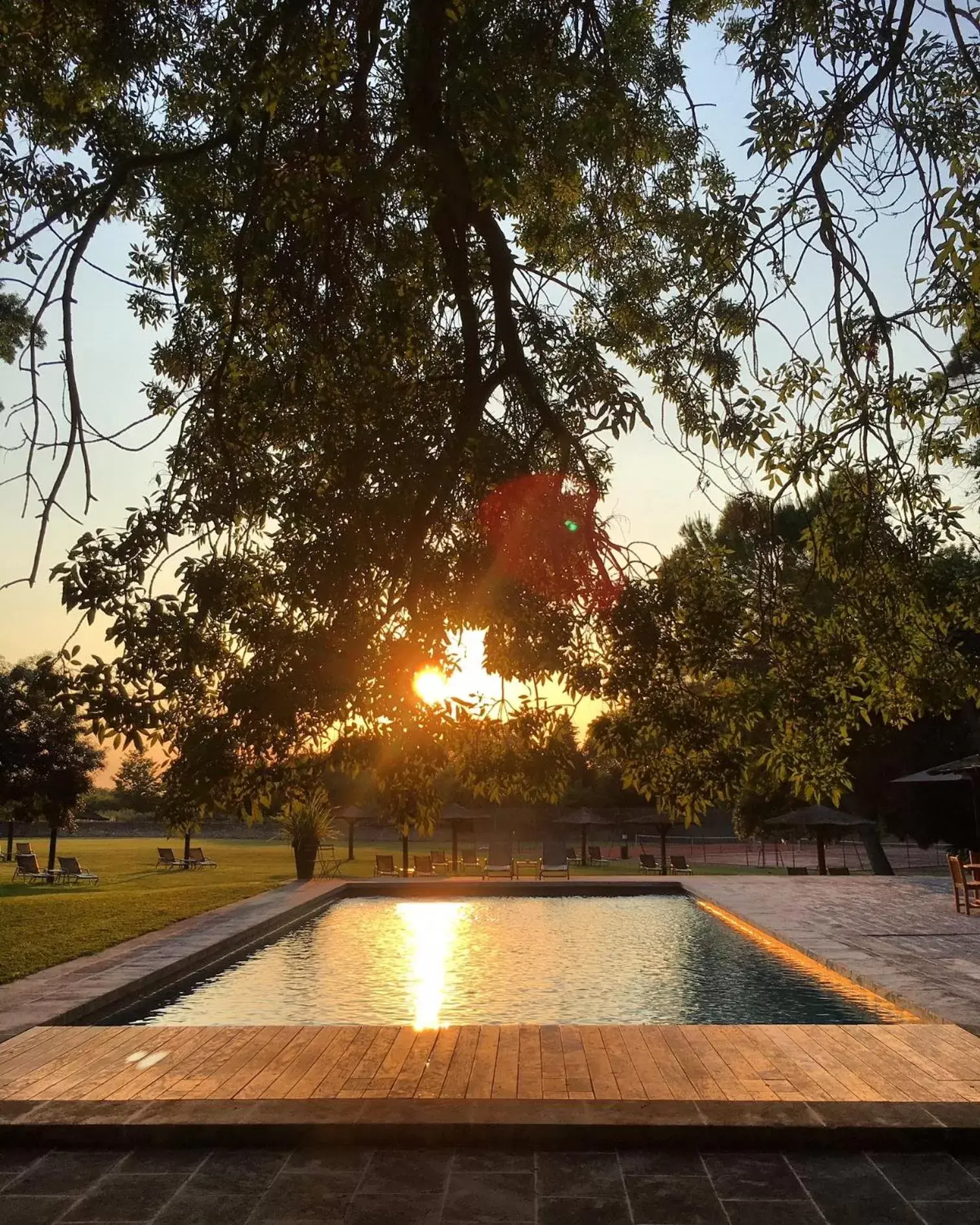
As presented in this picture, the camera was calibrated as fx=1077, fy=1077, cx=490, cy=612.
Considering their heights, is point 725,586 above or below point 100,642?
above

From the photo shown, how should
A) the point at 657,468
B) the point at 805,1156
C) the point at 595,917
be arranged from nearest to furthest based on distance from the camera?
the point at 805,1156
the point at 657,468
the point at 595,917

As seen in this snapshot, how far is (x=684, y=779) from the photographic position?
24.2ft

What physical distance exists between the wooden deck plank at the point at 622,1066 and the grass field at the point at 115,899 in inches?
232

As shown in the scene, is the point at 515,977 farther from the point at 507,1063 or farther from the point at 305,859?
the point at 305,859

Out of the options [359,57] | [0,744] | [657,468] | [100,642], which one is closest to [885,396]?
[657,468]

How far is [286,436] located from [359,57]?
2.59 meters

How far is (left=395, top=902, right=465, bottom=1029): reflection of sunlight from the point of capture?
11898 millimetres

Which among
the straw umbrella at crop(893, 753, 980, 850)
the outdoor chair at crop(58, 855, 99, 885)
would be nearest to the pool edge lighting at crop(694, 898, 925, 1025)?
the straw umbrella at crop(893, 753, 980, 850)

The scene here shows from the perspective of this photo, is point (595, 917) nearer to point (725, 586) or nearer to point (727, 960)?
point (727, 960)

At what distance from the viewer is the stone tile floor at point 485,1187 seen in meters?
4.50

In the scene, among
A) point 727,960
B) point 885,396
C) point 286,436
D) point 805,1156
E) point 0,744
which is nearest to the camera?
point 805,1156

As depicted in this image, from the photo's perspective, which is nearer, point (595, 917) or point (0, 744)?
point (595, 917)

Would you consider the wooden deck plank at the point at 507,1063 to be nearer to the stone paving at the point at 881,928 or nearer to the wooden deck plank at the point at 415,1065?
the wooden deck plank at the point at 415,1065

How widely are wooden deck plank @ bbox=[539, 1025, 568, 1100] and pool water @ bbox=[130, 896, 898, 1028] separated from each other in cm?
289
